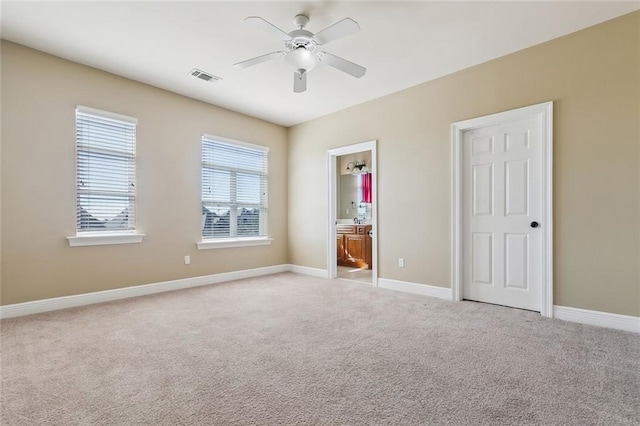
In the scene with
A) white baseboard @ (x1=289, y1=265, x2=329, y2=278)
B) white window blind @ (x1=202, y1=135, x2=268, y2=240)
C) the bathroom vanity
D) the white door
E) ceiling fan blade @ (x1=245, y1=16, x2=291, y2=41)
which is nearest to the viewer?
ceiling fan blade @ (x1=245, y1=16, x2=291, y2=41)

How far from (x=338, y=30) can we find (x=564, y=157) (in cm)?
252

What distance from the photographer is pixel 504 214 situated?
3.66 metres

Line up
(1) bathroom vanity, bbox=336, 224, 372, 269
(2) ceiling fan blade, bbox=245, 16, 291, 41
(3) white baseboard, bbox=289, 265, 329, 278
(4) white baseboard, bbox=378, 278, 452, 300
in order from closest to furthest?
1. (2) ceiling fan blade, bbox=245, 16, 291, 41
2. (4) white baseboard, bbox=378, 278, 452, 300
3. (3) white baseboard, bbox=289, 265, 329, 278
4. (1) bathroom vanity, bbox=336, 224, 372, 269

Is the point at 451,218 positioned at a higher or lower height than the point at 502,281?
higher

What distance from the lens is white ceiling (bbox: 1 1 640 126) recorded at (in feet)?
8.93

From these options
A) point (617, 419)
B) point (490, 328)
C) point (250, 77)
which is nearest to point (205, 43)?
point (250, 77)

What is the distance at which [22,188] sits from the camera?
334 centimetres

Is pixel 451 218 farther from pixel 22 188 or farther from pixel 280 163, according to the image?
pixel 22 188

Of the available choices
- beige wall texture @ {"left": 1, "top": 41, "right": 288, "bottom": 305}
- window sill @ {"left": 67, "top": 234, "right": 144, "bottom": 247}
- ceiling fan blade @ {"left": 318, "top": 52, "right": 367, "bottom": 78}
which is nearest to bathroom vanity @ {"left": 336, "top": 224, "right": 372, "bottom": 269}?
beige wall texture @ {"left": 1, "top": 41, "right": 288, "bottom": 305}

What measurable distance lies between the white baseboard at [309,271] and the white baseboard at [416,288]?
1152 mm

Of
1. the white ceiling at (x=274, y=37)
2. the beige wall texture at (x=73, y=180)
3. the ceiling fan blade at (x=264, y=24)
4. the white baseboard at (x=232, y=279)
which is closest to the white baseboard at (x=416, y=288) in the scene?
the white baseboard at (x=232, y=279)

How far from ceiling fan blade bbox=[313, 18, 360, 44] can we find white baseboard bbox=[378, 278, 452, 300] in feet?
10.2

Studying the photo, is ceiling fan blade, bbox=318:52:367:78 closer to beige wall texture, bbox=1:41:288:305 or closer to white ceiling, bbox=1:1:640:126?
white ceiling, bbox=1:1:640:126

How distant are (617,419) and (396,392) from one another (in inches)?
42.9
